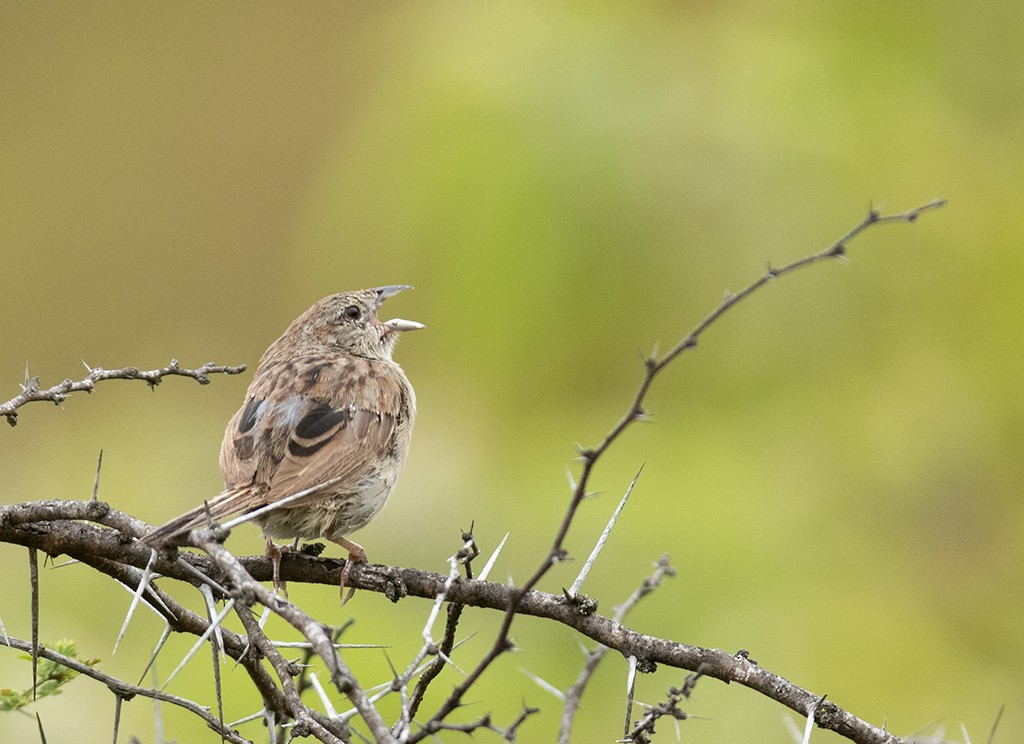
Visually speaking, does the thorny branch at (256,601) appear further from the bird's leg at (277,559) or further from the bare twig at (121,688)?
the bird's leg at (277,559)

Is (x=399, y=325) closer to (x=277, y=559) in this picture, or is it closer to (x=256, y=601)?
(x=277, y=559)

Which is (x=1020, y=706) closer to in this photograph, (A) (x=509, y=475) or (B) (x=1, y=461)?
(A) (x=509, y=475)

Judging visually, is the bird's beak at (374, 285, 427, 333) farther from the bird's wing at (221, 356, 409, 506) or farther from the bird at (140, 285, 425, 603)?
the bird's wing at (221, 356, 409, 506)

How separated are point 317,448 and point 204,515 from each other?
0.77 metres

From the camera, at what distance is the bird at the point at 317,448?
3.61 m

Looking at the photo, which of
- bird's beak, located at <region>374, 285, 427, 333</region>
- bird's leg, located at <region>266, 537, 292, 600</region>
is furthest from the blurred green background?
bird's leg, located at <region>266, 537, 292, 600</region>

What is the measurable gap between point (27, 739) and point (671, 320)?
182 inches

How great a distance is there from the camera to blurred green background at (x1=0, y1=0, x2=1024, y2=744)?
7406 millimetres

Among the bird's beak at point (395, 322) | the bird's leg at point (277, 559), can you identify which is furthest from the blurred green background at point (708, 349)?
the bird's leg at point (277, 559)

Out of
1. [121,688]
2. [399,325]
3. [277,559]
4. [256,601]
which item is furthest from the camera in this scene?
[399,325]

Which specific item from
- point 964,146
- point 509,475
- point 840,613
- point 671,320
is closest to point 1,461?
point 509,475

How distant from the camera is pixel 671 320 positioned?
339 inches

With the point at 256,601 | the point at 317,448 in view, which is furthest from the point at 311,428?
the point at 256,601

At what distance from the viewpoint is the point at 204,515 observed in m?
3.00
